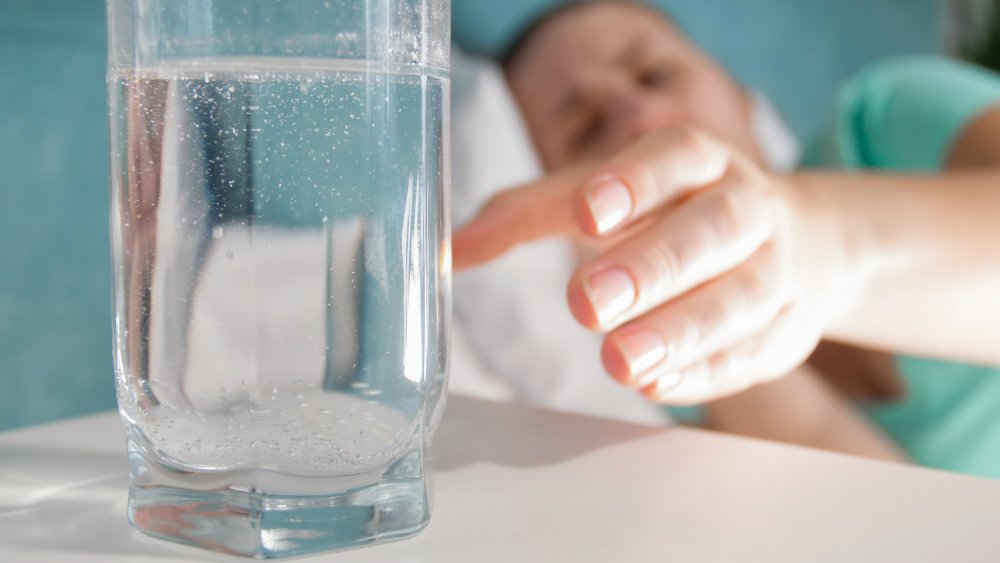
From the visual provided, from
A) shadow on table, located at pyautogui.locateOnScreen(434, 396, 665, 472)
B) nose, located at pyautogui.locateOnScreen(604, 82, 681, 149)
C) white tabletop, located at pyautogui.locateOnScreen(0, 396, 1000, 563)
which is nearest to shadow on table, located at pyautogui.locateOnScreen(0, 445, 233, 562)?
white tabletop, located at pyautogui.locateOnScreen(0, 396, 1000, 563)

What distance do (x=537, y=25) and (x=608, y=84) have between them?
236 millimetres

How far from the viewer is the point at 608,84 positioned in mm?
1262

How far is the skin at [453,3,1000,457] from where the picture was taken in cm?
43

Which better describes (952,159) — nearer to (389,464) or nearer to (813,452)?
(813,452)

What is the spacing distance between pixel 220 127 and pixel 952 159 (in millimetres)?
1040

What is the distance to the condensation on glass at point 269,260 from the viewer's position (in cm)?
30

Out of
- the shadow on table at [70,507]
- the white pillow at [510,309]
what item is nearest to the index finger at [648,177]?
the shadow on table at [70,507]

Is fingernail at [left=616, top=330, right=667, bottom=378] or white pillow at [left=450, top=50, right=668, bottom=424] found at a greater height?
fingernail at [left=616, top=330, right=667, bottom=378]

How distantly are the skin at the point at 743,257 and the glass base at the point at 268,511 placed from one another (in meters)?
0.13

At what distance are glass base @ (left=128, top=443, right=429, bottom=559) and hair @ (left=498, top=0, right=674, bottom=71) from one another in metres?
1.19

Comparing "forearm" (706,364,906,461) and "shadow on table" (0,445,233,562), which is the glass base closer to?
"shadow on table" (0,445,233,562)

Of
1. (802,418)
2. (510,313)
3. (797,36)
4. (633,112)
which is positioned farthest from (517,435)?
(797,36)

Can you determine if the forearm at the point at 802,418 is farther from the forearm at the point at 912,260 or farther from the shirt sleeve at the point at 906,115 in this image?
the shirt sleeve at the point at 906,115

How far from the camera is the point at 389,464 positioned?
1.05 feet
